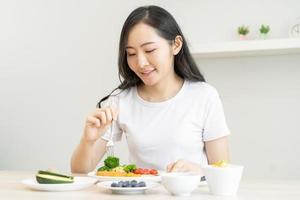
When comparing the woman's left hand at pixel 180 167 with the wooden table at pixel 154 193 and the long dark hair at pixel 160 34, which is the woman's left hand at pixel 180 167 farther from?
the long dark hair at pixel 160 34

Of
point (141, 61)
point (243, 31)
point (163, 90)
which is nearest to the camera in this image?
point (141, 61)

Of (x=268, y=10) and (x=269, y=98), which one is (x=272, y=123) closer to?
(x=269, y=98)

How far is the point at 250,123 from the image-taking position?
2723 mm

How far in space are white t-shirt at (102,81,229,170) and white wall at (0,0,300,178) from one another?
37.8 inches

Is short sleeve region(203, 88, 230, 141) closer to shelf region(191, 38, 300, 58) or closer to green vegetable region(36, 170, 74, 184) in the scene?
green vegetable region(36, 170, 74, 184)

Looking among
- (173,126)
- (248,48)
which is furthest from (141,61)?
(248,48)

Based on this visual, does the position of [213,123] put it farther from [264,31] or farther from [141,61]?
[264,31]

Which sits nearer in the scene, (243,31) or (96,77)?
(243,31)

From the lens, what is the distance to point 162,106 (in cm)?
182

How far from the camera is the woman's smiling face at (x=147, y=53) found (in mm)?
1667

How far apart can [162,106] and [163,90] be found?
0.25 feet

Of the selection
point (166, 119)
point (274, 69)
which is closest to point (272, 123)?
point (274, 69)

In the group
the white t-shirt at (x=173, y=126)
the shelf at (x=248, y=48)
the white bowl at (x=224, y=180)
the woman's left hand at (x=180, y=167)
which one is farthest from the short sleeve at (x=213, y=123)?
the shelf at (x=248, y=48)

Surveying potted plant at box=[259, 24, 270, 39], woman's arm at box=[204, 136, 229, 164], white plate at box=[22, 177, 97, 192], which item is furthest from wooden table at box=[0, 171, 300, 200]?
potted plant at box=[259, 24, 270, 39]
